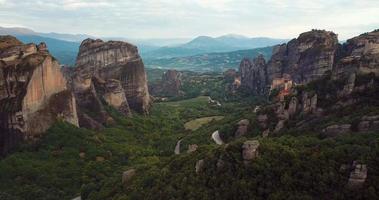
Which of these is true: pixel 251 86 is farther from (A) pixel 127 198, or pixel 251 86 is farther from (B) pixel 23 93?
(A) pixel 127 198

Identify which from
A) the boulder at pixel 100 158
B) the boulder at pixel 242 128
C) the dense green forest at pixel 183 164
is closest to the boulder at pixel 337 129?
the dense green forest at pixel 183 164

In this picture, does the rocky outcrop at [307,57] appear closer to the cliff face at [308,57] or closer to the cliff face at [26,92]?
the cliff face at [308,57]

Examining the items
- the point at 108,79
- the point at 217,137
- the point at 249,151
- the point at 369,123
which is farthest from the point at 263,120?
the point at 108,79

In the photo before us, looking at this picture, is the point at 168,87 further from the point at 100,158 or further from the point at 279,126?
the point at 279,126

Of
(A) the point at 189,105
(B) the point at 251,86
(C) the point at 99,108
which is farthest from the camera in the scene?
(B) the point at 251,86

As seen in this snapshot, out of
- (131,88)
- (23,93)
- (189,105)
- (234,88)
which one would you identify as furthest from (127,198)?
(234,88)
